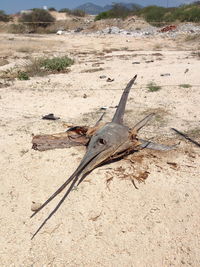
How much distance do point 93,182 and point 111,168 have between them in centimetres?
31

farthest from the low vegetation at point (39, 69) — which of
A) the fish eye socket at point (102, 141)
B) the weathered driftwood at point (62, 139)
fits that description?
the fish eye socket at point (102, 141)

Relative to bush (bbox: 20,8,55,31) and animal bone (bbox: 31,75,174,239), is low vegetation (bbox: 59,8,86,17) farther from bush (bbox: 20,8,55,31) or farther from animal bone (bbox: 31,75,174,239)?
animal bone (bbox: 31,75,174,239)

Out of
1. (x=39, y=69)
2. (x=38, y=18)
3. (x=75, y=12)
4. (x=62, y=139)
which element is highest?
(x=75, y=12)

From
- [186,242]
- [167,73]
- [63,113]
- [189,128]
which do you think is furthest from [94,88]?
[186,242]

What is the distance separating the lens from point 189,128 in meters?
4.43

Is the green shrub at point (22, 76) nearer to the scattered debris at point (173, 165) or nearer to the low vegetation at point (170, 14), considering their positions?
the scattered debris at point (173, 165)

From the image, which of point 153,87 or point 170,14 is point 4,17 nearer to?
point 170,14

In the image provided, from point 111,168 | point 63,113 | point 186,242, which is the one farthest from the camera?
point 63,113

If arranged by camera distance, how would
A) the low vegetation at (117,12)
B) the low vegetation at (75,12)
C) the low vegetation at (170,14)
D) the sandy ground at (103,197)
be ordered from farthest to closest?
1. the low vegetation at (75,12)
2. the low vegetation at (117,12)
3. the low vegetation at (170,14)
4. the sandy ground at (103,197)

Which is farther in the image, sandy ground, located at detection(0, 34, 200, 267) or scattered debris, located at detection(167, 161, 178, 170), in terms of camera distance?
scattered debris, located at detection(167, 161, 178, 170)

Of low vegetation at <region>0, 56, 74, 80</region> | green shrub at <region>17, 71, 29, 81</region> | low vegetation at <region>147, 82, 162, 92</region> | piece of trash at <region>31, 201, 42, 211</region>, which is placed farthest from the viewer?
low vegetation at <region>0, 56, 74, 80</region>

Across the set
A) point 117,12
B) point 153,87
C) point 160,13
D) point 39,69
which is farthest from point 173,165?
point 117,12

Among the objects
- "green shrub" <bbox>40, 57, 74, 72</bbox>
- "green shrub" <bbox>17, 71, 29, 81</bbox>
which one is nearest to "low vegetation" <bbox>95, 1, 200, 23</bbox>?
"green shrub" <bbox>40, 57, 74, 72</bbox>

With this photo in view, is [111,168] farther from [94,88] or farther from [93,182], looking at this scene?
[94,88]
